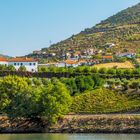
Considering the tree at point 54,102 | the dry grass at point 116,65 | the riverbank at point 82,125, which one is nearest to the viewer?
the riverbank at point 82,125

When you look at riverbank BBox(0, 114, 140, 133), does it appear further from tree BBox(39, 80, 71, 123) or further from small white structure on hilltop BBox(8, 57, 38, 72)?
small white structure on hilltop BBox(8, 57, 38, 72)

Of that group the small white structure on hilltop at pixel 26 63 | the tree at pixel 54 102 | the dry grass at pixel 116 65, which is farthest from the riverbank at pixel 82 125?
the small white structure on hilltop at pixel 26 63

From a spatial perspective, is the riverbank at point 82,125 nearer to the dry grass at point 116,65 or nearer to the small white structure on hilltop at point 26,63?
the dry grass at point 116,65

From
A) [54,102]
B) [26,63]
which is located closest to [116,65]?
[26,63]

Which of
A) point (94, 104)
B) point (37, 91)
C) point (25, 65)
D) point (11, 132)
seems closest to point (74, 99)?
point (94, 104)

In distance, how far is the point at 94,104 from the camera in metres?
78.6

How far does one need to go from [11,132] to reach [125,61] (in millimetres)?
81262

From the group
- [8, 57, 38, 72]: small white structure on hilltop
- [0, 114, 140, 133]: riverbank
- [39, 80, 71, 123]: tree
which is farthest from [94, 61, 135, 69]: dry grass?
[0, 114, 140, 133]: riverbank

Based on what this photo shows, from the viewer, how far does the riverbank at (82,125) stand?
66938 mm

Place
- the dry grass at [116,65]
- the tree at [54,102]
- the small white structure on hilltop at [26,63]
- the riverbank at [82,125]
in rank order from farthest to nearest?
the small white structure on hilltop at [26,63]
the dry grass at [116,65]
the tree at [54,102]
the riverbank at [82,125]

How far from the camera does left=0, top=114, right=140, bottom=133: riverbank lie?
6694 centimetres

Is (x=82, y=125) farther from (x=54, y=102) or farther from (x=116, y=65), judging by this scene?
(x=116, y=65)

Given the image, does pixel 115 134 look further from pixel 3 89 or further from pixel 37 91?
pixel 3 89

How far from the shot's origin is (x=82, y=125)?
224ft
